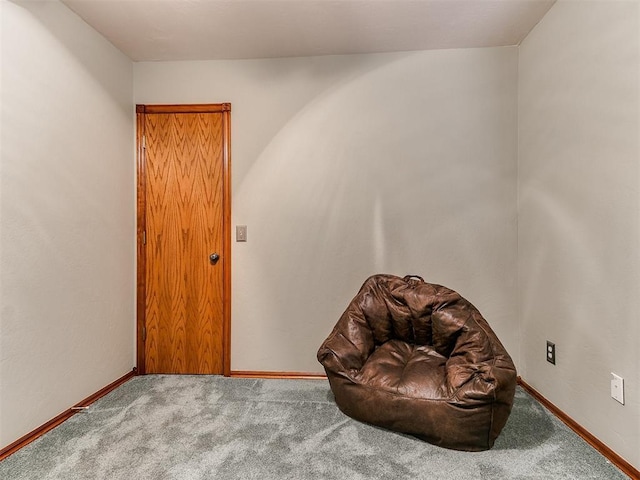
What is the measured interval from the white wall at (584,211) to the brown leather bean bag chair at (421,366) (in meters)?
0.46

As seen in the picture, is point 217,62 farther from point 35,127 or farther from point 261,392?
point 261,392

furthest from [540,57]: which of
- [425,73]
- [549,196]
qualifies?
[549,196]

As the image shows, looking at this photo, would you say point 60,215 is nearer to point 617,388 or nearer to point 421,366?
point 421,366

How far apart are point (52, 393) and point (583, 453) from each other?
9.26 feet

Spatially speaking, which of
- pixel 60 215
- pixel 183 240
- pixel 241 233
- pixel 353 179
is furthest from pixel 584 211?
pixel 60 215

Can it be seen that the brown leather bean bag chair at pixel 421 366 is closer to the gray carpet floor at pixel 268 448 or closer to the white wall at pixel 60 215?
the gray carpet floor at pixel 268 448

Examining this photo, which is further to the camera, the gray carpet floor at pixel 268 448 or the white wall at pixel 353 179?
the white wall at pixel 353 179

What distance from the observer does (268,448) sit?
177 cm

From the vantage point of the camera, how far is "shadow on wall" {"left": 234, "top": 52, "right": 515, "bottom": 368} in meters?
2.61

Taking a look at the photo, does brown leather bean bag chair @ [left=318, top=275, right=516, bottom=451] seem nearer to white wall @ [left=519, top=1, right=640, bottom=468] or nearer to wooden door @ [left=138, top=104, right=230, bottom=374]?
white wall @ [left=519, top=1, right=640, bottom=468]

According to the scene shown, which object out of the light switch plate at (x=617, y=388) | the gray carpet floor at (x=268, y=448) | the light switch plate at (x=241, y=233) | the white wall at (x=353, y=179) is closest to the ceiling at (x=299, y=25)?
the white wall at (x=353, y=179)

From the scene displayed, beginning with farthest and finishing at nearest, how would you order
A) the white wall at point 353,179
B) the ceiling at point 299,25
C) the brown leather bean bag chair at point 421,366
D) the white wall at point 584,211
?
the white wall at point 353,179, the ceiling at point 299,25, the brown leather bean bag chair at point 421,366, the white wall at point 584,211

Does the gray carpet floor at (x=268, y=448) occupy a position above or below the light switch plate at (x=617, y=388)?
below

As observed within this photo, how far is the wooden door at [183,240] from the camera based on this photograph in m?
2.75
